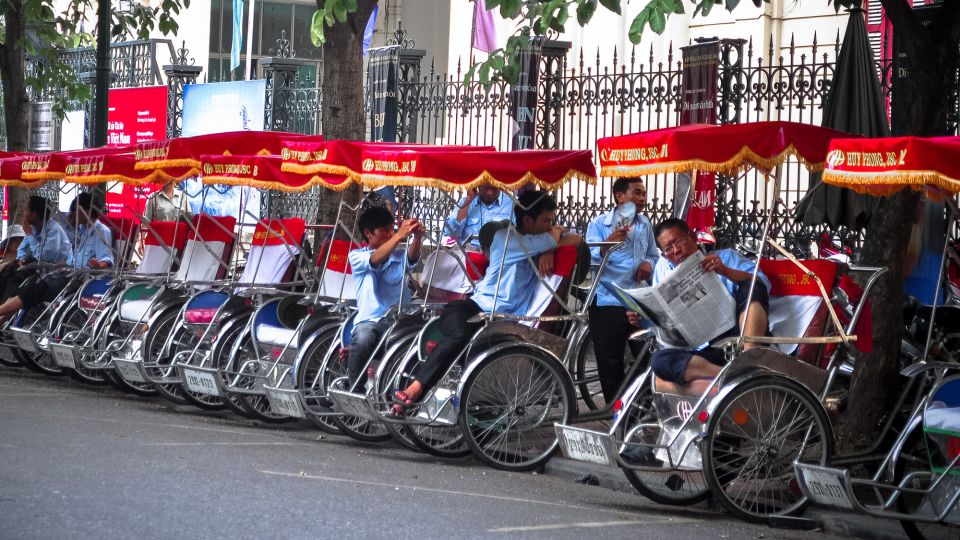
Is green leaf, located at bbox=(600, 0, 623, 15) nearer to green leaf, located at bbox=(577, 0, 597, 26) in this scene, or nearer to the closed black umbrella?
green leaf, located at bbox=(577, 0, 597, 26)

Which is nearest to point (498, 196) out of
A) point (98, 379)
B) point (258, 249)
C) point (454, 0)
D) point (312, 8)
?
point (258, 249)

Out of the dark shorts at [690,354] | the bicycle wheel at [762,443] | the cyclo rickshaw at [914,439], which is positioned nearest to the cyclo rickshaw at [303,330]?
the dark shorts at [690,354]

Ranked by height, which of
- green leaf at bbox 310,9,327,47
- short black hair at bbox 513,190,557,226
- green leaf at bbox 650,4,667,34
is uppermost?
green leaf at bbox 310,9,327,47

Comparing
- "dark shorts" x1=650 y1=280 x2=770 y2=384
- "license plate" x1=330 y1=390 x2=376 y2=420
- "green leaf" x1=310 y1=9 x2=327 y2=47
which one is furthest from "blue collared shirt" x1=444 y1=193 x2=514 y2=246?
"dark shorts" x1=650 y1=280 x2=770 y2=384

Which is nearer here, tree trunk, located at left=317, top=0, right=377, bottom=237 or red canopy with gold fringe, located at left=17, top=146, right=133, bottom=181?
red canopy with gold fringe, located at left=17, top=146, right=133, bottom=181

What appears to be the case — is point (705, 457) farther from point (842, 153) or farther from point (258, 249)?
point (258, 249)

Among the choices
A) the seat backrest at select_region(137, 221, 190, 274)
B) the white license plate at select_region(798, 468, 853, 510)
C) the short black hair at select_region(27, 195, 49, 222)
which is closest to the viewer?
the white license plate at select_region(798, 468, 853, 510)

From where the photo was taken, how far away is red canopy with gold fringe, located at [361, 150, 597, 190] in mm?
9227

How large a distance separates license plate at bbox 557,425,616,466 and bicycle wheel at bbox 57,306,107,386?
5.93 metres

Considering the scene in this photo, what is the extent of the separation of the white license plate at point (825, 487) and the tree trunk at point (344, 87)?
7.22 metres

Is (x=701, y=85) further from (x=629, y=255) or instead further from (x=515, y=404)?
(x=515, y=404)

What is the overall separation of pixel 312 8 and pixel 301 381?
69.8 ft

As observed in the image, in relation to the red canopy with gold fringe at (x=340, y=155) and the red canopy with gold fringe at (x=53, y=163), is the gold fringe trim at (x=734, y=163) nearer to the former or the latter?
the red canopy with gold fringe at (x=340, y=155)

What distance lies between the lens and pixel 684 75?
13.8 metres
